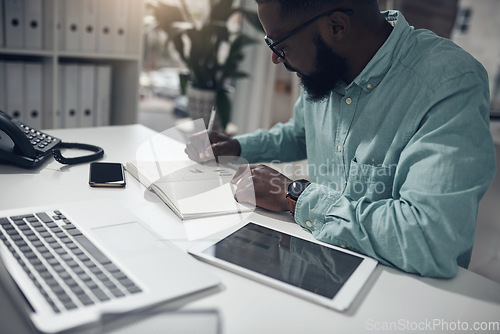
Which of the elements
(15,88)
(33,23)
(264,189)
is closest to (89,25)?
(33,23)

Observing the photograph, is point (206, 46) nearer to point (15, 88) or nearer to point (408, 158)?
point (15, 88)

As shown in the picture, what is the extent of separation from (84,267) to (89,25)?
69.3 inches

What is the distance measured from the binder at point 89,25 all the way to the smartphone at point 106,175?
1230mm

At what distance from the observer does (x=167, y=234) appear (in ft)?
2.32

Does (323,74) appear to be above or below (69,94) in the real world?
above

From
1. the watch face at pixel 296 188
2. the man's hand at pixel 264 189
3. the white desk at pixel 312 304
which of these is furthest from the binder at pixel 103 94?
the watch face at pixel 296 188

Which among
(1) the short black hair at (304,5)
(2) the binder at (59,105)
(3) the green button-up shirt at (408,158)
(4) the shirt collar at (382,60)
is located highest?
(1) the short black hair at (304,5)

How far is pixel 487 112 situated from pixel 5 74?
6.21ft

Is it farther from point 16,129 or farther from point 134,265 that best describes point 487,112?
point 16,129

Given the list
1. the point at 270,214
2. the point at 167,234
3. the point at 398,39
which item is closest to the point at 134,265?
the point at 167,234

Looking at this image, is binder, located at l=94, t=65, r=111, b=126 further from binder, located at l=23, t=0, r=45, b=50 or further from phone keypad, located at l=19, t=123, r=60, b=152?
phone keypad, located at l=19, t=123, r=60, b=152

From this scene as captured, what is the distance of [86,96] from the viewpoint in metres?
2.10

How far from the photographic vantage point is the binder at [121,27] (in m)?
2.06

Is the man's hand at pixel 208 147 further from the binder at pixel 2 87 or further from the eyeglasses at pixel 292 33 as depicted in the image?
the binder at pixel 2 87
